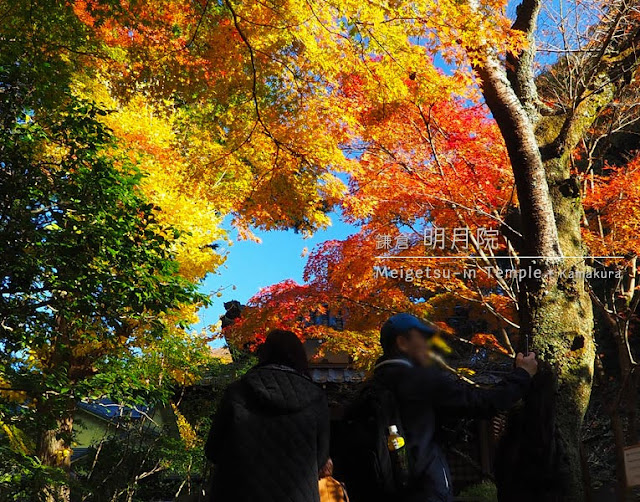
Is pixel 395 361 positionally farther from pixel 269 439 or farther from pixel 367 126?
pixel 367 126

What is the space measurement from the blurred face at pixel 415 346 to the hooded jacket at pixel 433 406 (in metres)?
0.06

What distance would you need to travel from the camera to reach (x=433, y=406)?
215cm

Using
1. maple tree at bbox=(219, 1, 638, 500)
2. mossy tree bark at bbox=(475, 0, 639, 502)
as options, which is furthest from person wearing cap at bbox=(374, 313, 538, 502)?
maple tree at bbox=(219, 1, 638, 500)

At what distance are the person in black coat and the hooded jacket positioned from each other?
1.37 feet

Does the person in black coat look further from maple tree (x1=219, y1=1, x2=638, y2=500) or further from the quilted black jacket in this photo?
maple tree (x1=219, y1=1, x2=638, y2=500)

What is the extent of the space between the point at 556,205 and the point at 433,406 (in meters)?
3.41

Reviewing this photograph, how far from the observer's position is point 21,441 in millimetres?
4578

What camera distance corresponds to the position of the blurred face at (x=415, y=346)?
226 cm

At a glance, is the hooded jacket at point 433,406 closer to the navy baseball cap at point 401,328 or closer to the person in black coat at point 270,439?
the navy baseball cap at point 401,328

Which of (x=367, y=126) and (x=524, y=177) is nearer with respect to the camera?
(x=524, y=177)

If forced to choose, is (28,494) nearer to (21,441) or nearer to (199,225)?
(21,441)

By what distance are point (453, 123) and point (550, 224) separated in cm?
460

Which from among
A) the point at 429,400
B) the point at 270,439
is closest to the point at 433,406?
the point at 429,400

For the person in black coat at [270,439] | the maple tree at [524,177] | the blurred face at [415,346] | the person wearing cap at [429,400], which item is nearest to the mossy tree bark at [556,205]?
the maple tree at [524,177]
